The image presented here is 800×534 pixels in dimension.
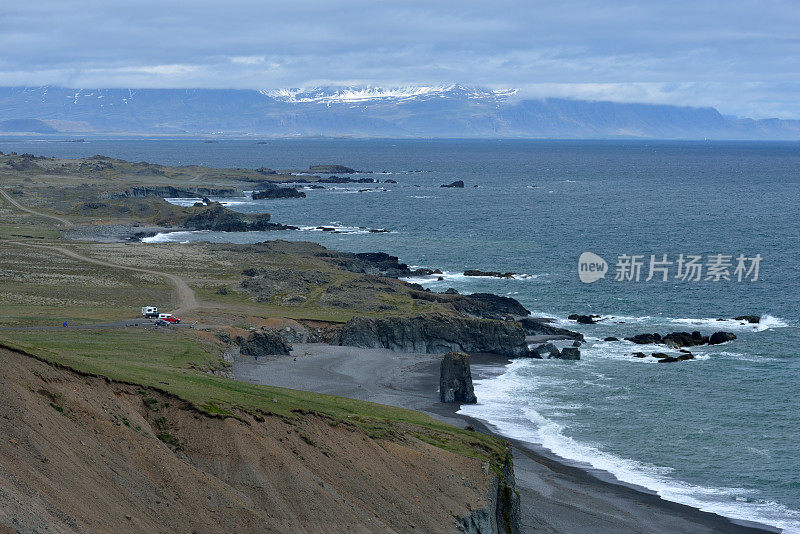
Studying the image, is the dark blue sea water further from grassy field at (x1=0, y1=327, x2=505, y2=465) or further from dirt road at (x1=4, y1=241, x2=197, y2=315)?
dirt road at (x1=4, y1=241, x2=197, y2=315)

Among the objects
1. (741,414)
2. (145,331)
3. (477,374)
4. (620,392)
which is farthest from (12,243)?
(741,414)

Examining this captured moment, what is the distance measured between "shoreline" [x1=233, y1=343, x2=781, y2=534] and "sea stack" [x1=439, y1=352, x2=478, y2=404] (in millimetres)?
1040

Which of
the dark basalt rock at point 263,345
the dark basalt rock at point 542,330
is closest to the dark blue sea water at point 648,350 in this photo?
the dark basalt rock at point 542,330

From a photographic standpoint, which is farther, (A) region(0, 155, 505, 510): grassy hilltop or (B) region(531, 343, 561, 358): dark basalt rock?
(B) region(531, 343, 561, 358): dark basalt rock

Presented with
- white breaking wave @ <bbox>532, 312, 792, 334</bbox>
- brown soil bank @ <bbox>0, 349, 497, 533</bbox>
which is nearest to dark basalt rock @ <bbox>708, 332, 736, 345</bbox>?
white breaking wave @ <bbox>532, 312, 792, 334</bbox>

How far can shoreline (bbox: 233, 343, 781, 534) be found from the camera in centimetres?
4016

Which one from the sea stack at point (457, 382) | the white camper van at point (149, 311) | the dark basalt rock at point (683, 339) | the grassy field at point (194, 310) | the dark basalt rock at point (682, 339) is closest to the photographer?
the grassy field at point (194, 310)

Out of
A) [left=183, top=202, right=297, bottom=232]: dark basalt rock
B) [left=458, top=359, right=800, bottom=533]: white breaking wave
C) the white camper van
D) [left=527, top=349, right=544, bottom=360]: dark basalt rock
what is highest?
[left=183, top=202, right=297, bottom=232]: dark basalt rock

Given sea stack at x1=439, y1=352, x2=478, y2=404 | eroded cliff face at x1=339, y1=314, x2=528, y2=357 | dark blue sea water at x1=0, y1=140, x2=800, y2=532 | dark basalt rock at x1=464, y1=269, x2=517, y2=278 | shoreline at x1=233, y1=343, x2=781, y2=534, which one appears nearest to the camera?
shoreline at x1=233, y1=343, x2=781, y2=534

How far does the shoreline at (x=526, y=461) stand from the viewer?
132ft

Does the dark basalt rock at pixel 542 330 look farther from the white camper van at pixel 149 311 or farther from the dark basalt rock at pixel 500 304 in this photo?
the white camper van at pixel 149 311

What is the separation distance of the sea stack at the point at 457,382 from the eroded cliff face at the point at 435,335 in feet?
46.3

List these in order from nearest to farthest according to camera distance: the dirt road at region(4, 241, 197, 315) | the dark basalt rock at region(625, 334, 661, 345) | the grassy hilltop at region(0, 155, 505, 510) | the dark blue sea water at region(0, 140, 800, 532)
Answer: the grassy hilltop at region(0, 155, 505, 510) → the dark blue sea water at region(0, 140, 800, 532) → the dark basalt rock at region(625, 334, 661, 345) → the dirt road at region(4, 241, 197, 315)

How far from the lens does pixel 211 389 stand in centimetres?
3644
